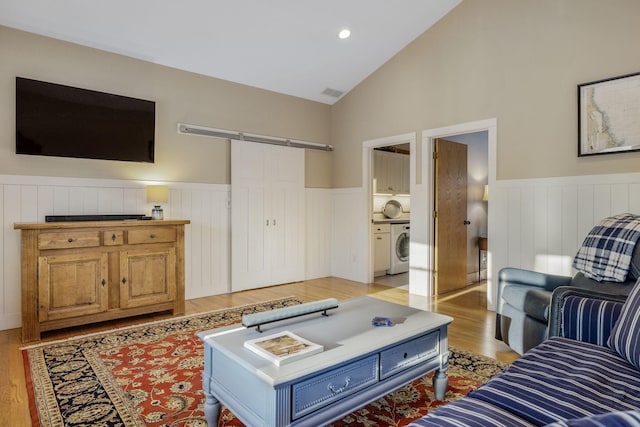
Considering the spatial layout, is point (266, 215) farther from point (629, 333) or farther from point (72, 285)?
point (629, 333)

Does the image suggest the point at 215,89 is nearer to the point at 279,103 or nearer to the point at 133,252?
the point at 279,103

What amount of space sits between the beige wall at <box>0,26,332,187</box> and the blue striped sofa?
13.0 feet

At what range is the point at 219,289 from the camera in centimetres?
479

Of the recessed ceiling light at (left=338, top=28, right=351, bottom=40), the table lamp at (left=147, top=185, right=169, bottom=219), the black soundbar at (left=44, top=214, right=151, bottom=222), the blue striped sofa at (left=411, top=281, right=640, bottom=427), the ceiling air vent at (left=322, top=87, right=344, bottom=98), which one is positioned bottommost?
the blue striped sofa at (left=411, top=281, right=640, bottom=427)

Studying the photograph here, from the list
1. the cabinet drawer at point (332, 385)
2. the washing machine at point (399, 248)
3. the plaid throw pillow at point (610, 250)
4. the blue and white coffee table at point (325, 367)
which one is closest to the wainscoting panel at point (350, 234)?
the washing machine at point (399, 248)

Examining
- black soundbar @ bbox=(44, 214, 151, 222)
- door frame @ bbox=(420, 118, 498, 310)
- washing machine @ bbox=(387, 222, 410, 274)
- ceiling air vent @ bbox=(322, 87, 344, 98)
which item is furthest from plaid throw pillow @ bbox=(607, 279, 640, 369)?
ceiling air vent @ bbox=(322, 87, 344, 98)

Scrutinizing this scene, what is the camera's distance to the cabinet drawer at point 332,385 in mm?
1475

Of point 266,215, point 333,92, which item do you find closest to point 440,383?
point 266,215

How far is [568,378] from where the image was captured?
4.72ft

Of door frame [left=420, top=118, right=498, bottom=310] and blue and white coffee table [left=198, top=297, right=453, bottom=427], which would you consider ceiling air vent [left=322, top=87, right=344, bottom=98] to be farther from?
blue and white coffee table [left=198, top=297, right=453, bottom=427]

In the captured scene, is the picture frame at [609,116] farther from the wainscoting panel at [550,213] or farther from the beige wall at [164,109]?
the beige wall at [164,109]

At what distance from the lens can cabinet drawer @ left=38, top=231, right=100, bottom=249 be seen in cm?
316

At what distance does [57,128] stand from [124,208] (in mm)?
982

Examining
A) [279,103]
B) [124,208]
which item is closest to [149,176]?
[124,208]
